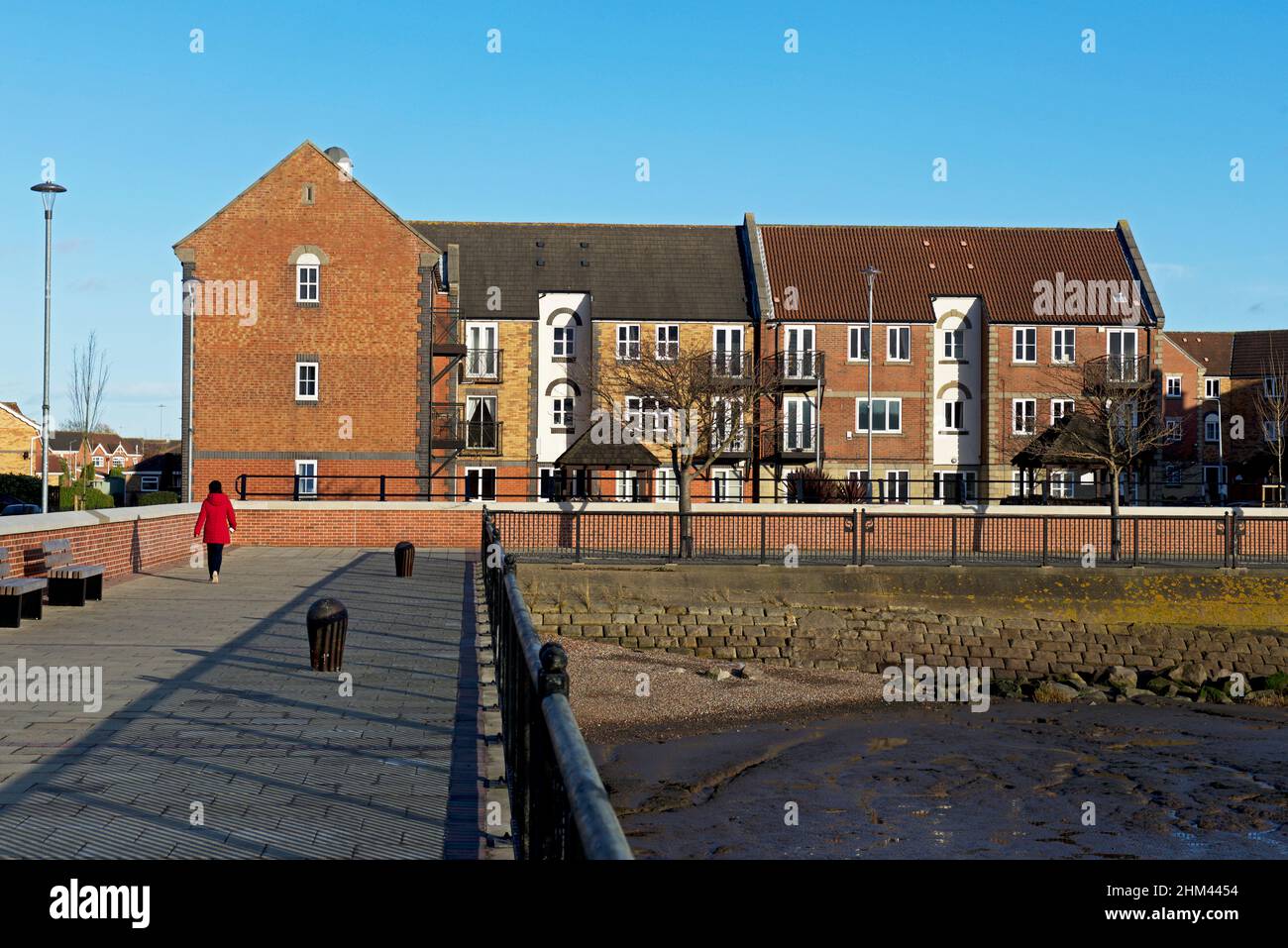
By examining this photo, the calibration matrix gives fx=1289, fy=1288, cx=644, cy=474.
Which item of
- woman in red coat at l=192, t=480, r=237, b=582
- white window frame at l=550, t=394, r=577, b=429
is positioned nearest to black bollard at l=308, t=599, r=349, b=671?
woman in red coat at l=192, t=480, r=237, b=582

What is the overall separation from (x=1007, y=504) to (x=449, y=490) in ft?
58.2

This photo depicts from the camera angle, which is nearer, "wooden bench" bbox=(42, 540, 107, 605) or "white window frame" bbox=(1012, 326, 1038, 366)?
"wooden bench" bbox=(42, 540, 107, 605)

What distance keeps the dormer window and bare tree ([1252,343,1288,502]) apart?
3800 centimetres

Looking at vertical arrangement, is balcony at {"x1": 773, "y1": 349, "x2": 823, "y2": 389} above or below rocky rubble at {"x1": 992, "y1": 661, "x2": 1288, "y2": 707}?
above

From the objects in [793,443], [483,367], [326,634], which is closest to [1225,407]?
[793,443]

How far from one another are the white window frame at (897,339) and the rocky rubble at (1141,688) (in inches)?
1018

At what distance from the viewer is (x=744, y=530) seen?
105 ft

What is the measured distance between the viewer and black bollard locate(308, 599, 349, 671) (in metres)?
11.5

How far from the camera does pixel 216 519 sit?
20.1 m

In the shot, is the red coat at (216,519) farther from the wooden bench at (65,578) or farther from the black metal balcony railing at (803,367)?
the black metal balcony railing at (803,367)

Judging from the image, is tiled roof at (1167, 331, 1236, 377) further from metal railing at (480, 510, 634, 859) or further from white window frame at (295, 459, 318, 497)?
metal railing at (480, 510, 634, 859)

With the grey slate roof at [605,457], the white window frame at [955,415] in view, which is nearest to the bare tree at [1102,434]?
the white window frame at [955,415]

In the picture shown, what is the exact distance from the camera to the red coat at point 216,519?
20.1 m
